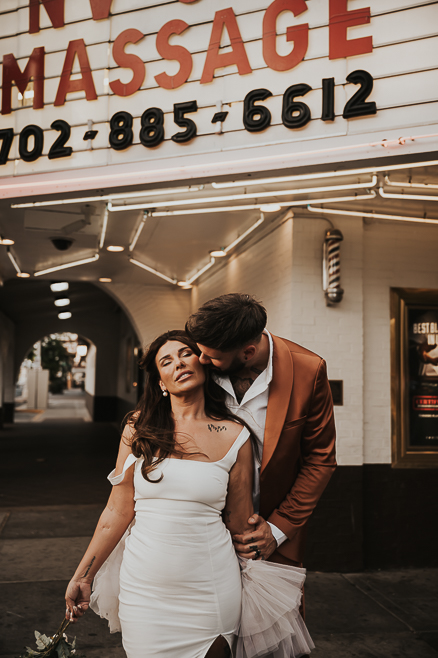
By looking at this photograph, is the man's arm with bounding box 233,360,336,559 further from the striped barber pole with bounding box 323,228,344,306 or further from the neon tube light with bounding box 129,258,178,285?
the neon tube light with bounding box 129,258,178,285

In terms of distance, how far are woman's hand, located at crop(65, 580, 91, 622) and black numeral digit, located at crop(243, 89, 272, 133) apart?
2959mm

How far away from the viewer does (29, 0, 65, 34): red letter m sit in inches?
176

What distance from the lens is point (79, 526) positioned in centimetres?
681

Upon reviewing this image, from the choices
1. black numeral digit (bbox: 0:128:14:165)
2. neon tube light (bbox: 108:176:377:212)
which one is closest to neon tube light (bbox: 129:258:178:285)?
neon tube light (bbox: 108:176:377:212)

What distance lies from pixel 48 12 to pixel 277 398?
3917 mm

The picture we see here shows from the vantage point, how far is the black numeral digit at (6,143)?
455cm

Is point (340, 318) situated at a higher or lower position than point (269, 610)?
higher

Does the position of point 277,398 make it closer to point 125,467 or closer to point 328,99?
point 125,467

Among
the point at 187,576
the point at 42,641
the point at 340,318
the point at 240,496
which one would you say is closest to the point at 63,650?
the point at 42,641

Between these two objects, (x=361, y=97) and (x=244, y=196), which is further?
(x=244, y=196)

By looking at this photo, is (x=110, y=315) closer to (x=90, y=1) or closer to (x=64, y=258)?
(x=64, y=258)

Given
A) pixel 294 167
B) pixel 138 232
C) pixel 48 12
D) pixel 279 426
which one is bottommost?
pixel 279 426

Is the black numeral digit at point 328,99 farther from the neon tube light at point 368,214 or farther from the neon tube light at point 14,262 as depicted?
the neon tube light at point 14,262

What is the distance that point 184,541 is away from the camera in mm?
2002
